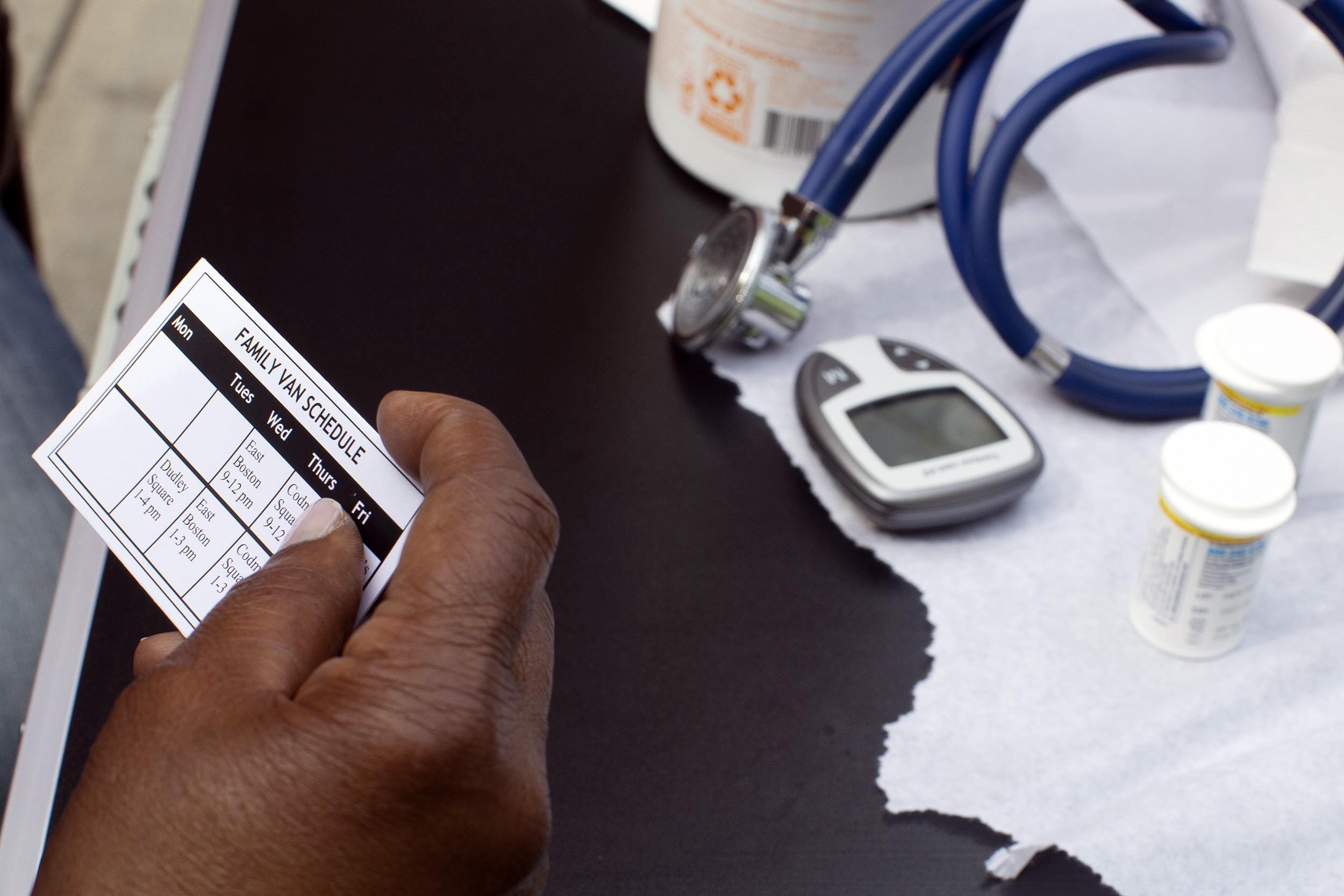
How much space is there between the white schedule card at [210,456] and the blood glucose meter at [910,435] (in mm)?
252

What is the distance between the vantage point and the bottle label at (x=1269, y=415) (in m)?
0.49

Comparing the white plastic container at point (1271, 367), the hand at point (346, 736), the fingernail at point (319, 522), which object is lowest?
the white plastic container at point (1271, 367)

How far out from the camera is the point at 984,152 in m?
0.57

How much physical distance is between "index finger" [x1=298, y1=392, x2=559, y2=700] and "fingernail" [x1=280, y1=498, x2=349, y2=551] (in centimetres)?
3

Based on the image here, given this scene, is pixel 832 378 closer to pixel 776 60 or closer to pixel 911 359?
pixel 911 359

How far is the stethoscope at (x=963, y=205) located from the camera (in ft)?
1.84

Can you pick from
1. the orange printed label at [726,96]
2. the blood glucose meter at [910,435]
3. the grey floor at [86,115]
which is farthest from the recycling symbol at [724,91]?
the grey floor at [86,115]

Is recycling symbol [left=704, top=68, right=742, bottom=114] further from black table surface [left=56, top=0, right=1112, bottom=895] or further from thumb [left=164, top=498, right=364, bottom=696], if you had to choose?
thumb [left=164, top=498, right=364, bottom=696]

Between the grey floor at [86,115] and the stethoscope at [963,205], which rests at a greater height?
the stethoscope at [963,205]

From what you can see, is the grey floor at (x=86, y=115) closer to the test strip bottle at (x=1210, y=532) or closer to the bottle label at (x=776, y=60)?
the bottle label at (x=776, y=60)

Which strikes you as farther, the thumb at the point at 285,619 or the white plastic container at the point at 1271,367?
the white plastic container at the point at 1271,367

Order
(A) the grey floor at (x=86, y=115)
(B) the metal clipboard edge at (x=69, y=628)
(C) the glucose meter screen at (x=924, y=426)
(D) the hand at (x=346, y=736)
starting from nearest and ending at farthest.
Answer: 1. (D) the hand at (x=346, y=736)
2. (B) the metal clipboard edge at (x=69, y=628)
3. (C) the glucose meter screen at (x=924, y=426)
4. (A) the grey floor at (x=86, y=115)

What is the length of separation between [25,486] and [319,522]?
42cm

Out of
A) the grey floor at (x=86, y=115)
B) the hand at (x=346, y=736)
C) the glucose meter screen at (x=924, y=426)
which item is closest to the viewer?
the hand at (x=346, y=736)
